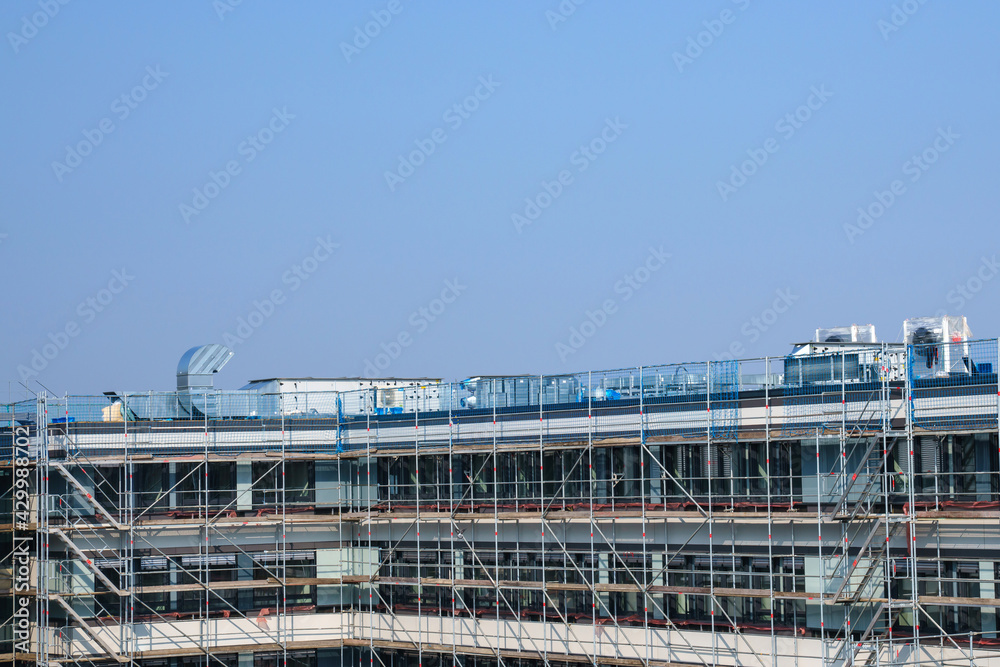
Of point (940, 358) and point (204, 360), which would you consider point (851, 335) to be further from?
point (204, 360)

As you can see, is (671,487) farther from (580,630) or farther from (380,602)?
(380,602)

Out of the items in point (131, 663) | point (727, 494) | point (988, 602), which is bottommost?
point (131, 663)

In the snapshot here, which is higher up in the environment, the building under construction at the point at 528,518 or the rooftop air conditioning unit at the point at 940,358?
the rooftop air conditioning unit at the point at 940,358

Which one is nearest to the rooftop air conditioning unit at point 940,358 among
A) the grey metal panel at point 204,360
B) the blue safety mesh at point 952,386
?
the blue safety mesh at point 952,386

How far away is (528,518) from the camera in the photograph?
39.7m

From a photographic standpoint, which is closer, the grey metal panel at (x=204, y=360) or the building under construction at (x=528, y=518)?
the building under construction at (x=528, y=518)

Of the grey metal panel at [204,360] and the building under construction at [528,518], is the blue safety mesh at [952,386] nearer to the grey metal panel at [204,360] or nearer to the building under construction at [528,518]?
the building under construction at [528,518]

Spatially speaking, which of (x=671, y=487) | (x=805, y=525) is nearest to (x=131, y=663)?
(x=671, y=487)

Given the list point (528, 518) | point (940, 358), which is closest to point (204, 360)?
point (528, 518)

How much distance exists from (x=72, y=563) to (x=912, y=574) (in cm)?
2491

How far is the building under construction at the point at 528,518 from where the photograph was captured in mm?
33062

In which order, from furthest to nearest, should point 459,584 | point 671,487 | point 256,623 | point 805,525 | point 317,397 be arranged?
point 317,397, point 256,623, point 459,584, point 671,487, point 805,525

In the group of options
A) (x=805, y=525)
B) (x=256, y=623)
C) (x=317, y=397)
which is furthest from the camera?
(x=317, y=397)

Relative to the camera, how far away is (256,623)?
4372 cm
